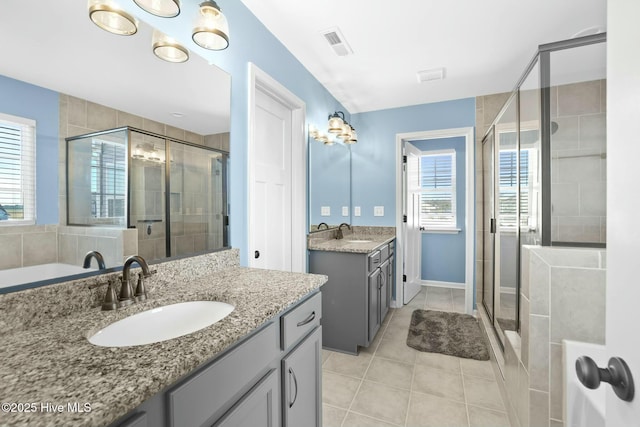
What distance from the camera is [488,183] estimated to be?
3.02 meters

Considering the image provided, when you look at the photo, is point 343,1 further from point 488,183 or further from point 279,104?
point 488,183

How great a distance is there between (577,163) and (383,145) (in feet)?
7.63

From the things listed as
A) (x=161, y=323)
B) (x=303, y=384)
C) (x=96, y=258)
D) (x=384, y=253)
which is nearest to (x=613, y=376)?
(x=303, y=384)

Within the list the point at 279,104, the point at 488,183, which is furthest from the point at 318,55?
the point at 488,183

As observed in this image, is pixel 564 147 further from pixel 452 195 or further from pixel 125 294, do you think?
pixel 452 195

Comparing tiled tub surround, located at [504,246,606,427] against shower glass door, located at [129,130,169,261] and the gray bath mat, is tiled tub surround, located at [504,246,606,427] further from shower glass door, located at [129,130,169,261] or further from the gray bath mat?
shower glass door, located at [129,130,169,261]

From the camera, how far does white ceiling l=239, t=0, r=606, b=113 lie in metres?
1.83

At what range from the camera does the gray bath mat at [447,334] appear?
8.16 feet

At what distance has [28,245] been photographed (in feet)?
2.93

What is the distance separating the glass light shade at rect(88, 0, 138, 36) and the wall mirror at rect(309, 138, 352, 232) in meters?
1.70

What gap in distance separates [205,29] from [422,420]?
232 cm

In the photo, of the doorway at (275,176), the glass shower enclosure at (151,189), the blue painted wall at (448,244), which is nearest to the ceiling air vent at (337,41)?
the doorway at (275,176)

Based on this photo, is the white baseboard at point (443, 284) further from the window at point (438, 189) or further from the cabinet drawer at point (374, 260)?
the cabinet drawer at point (374, 260)

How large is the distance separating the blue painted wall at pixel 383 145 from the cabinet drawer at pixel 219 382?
2.86 metres
